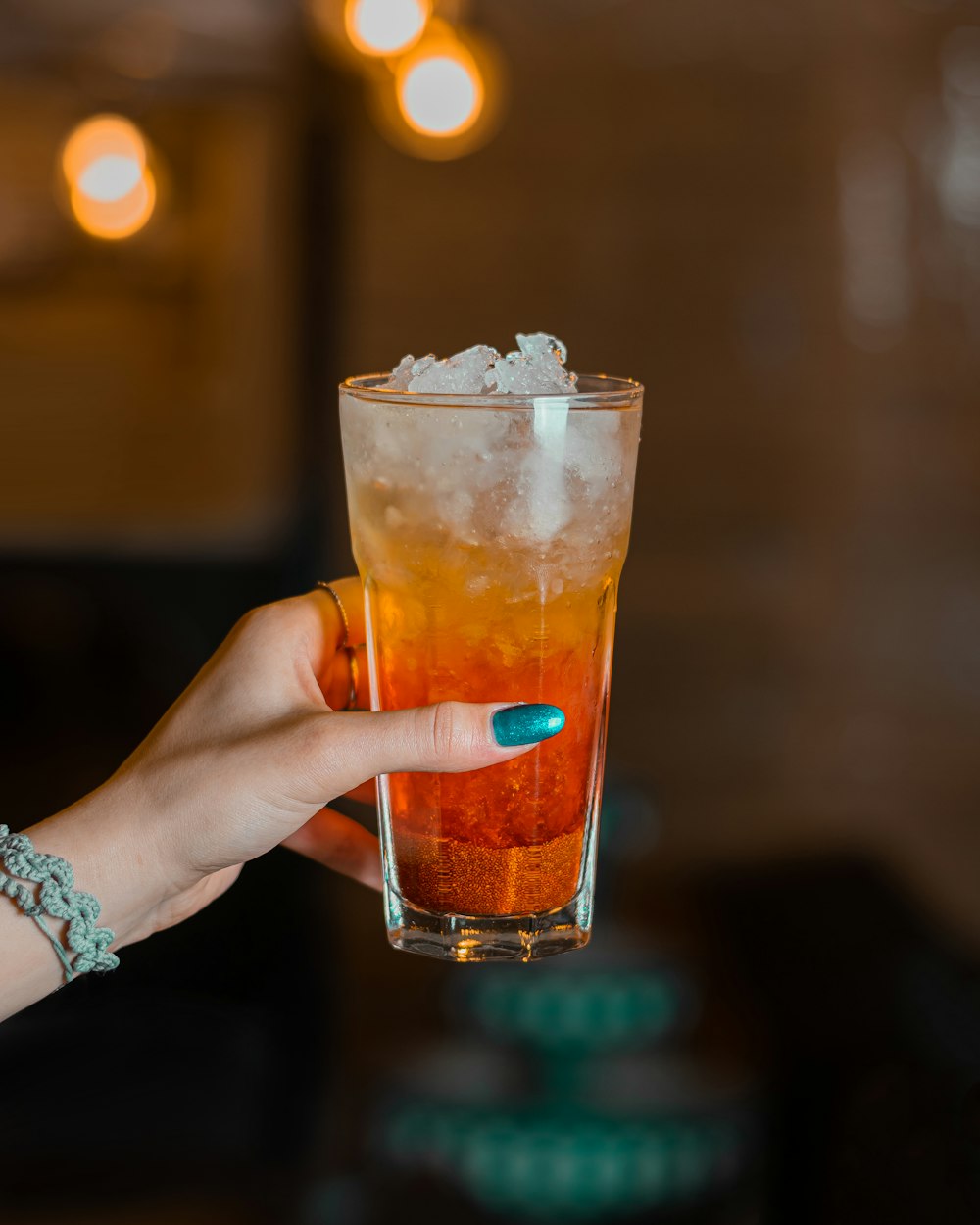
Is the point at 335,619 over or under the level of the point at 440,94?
under

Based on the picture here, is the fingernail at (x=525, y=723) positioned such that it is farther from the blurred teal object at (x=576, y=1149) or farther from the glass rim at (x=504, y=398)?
the blurred teal object at (x=576, y=1149)

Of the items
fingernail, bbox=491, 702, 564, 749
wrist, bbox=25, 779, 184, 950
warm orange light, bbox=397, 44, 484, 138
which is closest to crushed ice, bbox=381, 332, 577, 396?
fingernail, bbox=491, 702, 564, 749

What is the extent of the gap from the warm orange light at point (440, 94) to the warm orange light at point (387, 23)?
84mm

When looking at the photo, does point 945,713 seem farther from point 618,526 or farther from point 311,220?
point 618,526

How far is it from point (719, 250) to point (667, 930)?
1.86m

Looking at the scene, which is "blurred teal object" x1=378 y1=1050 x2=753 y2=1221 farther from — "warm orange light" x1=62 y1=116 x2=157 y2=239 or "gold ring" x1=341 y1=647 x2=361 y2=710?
"warm orange light" x1=62 y1=116 x2=157 y2=239

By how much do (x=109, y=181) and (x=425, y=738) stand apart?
9.96 feet

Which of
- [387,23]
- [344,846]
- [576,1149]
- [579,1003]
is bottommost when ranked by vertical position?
[576,1149]

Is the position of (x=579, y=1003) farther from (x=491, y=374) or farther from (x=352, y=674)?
(x=491, y=374)

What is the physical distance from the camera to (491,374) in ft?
3.35

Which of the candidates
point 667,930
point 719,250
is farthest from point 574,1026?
point 719,250

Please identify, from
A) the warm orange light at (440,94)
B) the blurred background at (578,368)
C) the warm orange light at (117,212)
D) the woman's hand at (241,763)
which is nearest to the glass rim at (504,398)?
the woman's hand at (241,763)

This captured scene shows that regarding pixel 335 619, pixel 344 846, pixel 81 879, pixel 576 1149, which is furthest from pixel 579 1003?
pixel 81 879

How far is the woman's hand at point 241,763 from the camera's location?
973 millimetres
